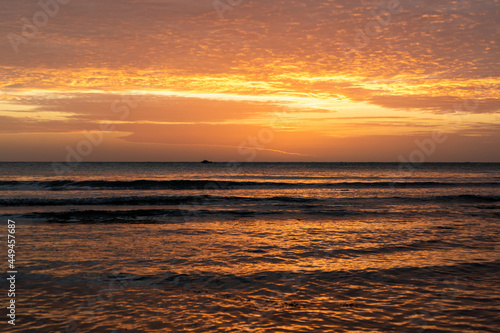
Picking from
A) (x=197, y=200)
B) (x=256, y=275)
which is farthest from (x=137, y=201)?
(x=256, y=275)

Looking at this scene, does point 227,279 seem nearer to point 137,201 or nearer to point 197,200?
point 197,200

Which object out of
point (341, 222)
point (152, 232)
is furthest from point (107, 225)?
point (341, 222)

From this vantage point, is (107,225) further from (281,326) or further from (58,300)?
(281,326)

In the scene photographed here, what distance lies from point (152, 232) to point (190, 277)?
824 cm

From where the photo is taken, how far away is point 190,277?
1079 cm

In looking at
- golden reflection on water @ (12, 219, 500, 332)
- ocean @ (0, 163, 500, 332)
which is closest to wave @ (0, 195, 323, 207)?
ocean @ (0, 163, 500, 332)

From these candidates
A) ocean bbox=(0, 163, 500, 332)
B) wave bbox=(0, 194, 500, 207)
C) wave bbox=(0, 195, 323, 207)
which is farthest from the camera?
wave bbox=(0, 194, 500, 207)

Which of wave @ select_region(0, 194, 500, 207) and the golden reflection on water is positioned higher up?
the golden reflection on water

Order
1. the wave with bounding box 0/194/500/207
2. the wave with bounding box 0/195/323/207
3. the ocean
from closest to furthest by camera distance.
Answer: the ocean → the wave with bounding box 0/195/323/207 → the wave with bounding box 0/194/500/207

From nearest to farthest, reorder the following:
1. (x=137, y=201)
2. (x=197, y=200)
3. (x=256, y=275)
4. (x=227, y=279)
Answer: (x=227, y=279) → (x=256, y=275) → (x=137, y=201) → (x=197, y=200)

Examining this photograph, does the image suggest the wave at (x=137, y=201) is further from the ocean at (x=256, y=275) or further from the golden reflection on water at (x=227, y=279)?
the golden reflection on water at (x=227, y=279)

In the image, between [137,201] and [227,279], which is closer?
[227,279]

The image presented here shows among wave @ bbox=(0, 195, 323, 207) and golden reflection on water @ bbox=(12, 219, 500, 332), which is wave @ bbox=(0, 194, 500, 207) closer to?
wave @ bbox=(0, 195, 323, 207)

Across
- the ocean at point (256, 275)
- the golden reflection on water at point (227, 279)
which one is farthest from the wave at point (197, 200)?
the golden reflection on water at point (227, 279)
